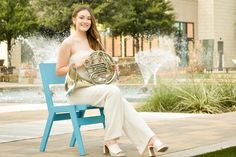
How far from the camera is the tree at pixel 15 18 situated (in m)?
36.6

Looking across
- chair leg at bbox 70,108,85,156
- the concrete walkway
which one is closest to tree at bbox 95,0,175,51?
the concrete walkway

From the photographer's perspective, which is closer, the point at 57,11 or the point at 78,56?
the point at 78,56

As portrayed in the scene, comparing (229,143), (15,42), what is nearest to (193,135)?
(229,143)

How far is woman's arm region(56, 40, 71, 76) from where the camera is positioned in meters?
6.27

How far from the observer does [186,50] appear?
52.5 metres

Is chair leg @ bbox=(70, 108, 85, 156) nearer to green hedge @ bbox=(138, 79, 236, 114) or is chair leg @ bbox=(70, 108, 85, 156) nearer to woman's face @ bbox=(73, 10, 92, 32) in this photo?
woman's face @ bbox=(73, 10, 92, 32)

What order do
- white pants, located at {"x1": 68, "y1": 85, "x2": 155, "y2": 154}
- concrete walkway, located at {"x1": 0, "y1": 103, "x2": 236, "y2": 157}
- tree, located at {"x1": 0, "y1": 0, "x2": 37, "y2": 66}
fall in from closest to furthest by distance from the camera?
white pants, located at {"x1": 68, "y1": 85, "x2": 155, "y2": 154}, concrete walkway, located at {"x1": 0, "y1": 103, "x2": 236, "y2": 157}, tree, located at {"x1": 0, "y1": 0, "x2": 37, "y2": 66}

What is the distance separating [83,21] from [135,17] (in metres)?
33.5

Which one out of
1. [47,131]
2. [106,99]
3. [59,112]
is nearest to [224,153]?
[106,99]

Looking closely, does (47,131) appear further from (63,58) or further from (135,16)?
(135,16)

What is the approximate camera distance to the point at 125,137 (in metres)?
7.82

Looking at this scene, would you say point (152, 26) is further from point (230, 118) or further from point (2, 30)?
point (230, 118)

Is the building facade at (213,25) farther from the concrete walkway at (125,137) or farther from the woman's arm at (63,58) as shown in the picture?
the woman's arm at (63,58)

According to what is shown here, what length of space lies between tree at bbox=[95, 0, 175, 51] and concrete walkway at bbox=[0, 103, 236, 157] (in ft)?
88.3
